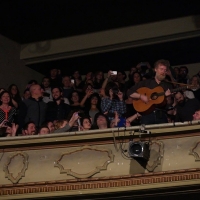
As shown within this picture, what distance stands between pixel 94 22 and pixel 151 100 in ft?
13.8

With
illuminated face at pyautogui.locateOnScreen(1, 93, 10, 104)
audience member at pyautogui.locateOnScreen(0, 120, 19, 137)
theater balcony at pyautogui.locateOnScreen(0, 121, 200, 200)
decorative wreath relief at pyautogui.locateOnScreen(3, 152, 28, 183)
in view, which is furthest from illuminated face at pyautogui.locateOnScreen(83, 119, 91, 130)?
illuminated face at pyautogui.locateOnScreen(1, 93, 10, 104)

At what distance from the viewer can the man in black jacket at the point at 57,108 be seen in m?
8.24

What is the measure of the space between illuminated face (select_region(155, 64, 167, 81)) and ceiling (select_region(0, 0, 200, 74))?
3.18m

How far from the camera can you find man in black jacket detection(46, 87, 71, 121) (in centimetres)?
824

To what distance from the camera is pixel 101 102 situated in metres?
8.11

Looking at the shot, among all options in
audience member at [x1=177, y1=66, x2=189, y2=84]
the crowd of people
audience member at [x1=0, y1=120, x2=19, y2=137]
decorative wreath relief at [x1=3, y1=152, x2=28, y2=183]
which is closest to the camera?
the crowd of people

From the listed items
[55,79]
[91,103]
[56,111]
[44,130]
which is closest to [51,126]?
[44,130]

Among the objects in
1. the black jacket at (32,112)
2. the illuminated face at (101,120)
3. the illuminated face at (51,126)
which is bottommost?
the illuminated face at (51,126)

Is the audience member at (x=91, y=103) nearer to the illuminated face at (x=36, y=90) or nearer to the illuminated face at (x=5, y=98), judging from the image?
the illuminated face at (x=36, y=90)

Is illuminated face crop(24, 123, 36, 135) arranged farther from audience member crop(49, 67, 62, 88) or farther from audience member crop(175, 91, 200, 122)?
audience member crop(49, 67, 62, 88)

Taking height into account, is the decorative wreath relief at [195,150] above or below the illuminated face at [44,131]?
below

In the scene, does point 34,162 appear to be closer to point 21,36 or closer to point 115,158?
point 115,158

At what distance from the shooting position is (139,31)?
10398mm

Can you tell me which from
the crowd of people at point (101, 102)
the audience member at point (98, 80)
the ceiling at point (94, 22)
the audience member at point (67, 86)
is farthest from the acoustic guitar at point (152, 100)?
the ceiling at point (94, 22)
